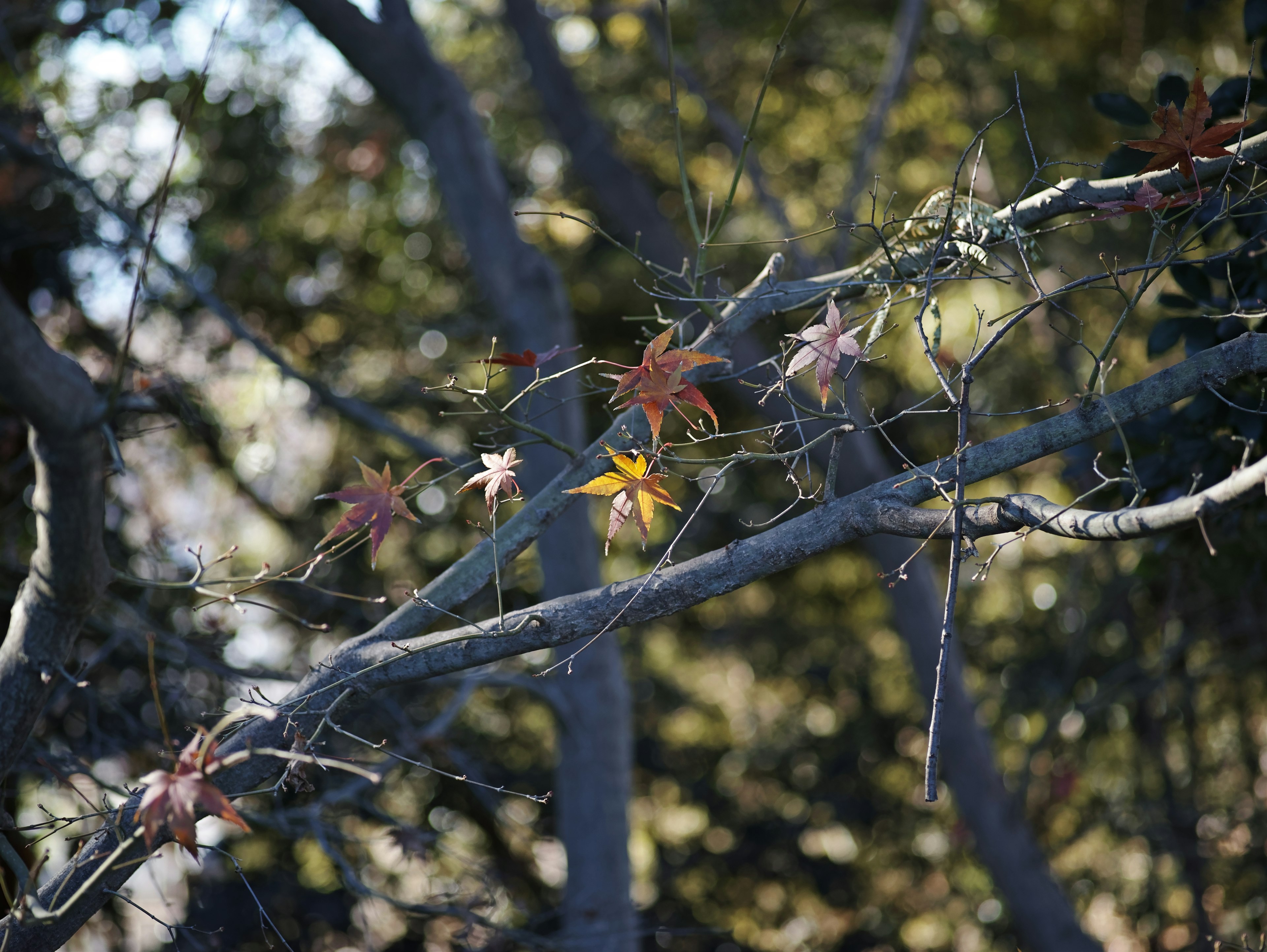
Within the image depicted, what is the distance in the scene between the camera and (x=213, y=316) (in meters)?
4.85

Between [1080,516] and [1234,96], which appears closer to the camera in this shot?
A: [1080,516]

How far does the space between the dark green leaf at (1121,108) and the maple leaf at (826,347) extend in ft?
4.50

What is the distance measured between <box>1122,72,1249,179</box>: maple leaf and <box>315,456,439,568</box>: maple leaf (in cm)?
144

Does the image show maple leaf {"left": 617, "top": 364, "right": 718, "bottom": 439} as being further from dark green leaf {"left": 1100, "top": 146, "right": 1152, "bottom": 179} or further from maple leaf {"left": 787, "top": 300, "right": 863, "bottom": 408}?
dark green leaf {"left": 1100, "top": 146, "right": 1152, "bottom": 179}

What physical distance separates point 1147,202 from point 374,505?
1.51m

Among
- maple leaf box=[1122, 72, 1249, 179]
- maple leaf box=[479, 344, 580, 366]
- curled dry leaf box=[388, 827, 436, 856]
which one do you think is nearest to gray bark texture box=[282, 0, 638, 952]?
curled dry leaf box=[388, 827, 436, 856]

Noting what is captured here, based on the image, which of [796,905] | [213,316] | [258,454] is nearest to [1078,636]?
[796,905]

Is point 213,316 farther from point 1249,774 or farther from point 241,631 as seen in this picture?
point 1249,774

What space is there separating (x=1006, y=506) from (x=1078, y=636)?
3.52 meters

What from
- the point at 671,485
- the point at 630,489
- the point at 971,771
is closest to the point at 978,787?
the point at 971,771

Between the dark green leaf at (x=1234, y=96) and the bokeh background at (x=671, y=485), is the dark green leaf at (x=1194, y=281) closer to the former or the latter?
the dark green leaf at (x=1234, y=96)

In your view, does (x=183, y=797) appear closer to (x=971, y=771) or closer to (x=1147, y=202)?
(x=1147, y=202)

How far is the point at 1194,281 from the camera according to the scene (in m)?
2.43

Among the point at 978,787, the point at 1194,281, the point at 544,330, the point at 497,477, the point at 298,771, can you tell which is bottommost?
the point at 298,771
